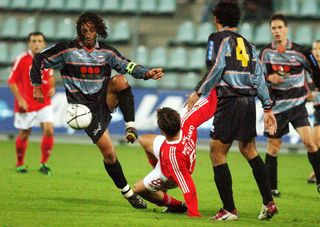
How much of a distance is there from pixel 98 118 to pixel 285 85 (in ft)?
9.93

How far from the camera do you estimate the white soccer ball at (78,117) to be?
939cm

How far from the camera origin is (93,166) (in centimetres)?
1511

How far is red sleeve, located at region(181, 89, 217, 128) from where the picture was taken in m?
9.08

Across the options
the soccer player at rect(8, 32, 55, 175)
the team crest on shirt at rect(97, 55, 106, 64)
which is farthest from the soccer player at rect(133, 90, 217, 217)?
the soccer player at rect(8, 32, 55, 175)

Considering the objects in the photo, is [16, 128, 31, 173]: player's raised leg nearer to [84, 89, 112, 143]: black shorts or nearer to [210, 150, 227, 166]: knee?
[84, 89, 112, 143]: black shorts

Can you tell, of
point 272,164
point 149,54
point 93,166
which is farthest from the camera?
point 149,54

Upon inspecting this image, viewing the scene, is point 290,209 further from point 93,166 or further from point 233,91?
point 93,166

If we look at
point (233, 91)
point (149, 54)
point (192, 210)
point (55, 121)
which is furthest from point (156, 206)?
point (149, 54)

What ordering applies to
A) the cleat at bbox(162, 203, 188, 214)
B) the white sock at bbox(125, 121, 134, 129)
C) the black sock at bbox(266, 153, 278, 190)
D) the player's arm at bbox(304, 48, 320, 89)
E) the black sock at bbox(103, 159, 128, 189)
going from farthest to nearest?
the black sock at bbox(266, 153, 278, 190)
the player's arm at bbox(304, 48, 320, 89)
the black sock at bbox(103, 159, 128, 189)
the white sock at bbox(125, 121, 134, 129)
the cleat at bbox(162, 203, 188, 214)

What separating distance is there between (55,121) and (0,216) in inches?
458

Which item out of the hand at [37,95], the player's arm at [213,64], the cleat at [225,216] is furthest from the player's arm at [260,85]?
the hand at [37,95]

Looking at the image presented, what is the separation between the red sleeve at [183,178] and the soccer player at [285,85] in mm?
2887

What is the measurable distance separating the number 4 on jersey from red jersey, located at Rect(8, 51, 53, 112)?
6.04m

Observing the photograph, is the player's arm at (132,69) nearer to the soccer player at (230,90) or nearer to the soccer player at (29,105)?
the soccer player at (230,90)
